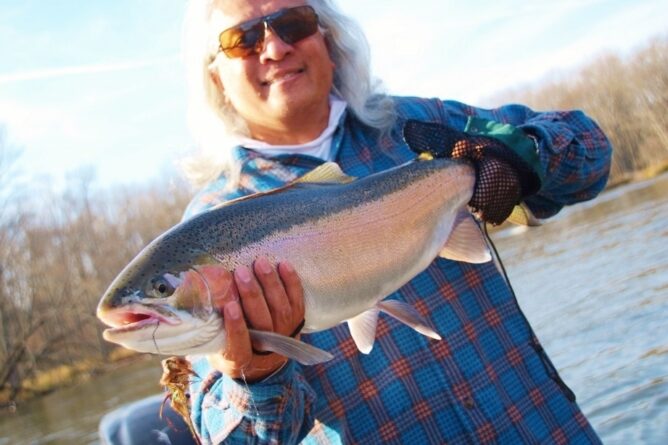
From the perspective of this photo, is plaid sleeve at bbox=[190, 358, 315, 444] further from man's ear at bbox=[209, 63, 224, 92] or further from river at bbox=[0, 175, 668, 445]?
river at bbox=[0, 175, 668, 445]

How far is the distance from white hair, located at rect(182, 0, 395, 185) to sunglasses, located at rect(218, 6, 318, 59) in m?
0.16

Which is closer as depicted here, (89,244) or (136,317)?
(136,317)

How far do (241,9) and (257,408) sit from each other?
193cm

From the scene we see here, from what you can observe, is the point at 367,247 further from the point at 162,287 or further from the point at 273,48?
the point at 273,48

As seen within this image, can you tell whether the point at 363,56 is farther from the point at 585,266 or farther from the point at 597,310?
the point at 585,266

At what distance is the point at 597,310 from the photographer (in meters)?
11.9

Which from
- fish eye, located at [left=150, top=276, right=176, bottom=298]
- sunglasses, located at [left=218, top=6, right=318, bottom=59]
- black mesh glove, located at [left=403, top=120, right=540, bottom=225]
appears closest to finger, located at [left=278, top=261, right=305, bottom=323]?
fish eye, located at [left=150, top=276, right=176, bottom=298]

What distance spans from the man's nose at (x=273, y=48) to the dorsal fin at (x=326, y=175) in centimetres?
73

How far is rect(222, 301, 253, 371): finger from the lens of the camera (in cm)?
221

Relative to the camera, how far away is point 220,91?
3.57 m

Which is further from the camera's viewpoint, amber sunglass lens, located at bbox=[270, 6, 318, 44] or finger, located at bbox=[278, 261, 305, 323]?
amber sunglass lens, located at bbox=[270, 6, 318, 44]

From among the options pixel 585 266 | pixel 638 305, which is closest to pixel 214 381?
pixel 638 305

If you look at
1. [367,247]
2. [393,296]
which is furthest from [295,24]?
[393,296]

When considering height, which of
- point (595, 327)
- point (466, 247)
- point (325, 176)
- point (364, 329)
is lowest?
point (595, 327)
